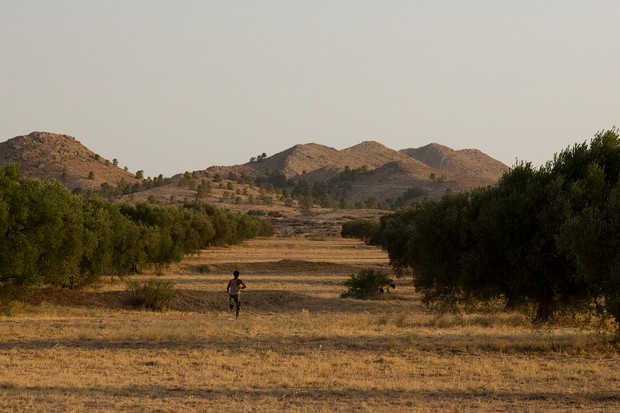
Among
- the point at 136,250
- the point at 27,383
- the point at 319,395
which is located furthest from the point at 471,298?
the point at 136,250

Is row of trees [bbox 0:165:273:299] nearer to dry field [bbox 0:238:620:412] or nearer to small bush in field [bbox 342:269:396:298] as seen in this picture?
dry field [bbox 0:238:620:412]

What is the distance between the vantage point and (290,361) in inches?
893

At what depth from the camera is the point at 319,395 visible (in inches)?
708

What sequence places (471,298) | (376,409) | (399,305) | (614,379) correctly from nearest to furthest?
(376,409) → (614,379) → (471,298) → (399,305)

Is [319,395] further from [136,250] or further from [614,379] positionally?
[136,250]

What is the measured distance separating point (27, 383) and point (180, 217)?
204 feet

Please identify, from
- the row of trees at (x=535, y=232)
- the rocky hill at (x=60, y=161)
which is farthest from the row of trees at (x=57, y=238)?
the rocky hill at (x=60, y=161)

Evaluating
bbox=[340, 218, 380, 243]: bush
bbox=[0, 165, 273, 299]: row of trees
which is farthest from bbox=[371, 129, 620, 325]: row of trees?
bbox=[340, 218, 380, 243]: bush

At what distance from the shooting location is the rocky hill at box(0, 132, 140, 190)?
555 ft

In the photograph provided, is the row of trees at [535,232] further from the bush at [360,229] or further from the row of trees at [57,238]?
the bush at [360,229]

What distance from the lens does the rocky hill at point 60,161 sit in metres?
169

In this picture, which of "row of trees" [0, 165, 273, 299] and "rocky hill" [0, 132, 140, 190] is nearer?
"row of trees" [0, 165, 273, 299]

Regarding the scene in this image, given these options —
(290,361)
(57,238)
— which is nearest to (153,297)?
(57,238)

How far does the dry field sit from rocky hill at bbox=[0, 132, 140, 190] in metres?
130
